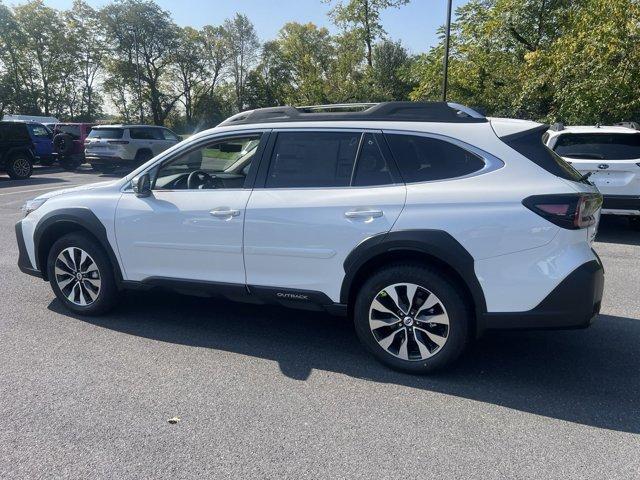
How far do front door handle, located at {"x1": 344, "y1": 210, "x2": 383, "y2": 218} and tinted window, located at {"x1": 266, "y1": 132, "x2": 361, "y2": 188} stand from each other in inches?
9.8

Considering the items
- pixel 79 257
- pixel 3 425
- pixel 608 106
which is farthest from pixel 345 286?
pixel 608 106

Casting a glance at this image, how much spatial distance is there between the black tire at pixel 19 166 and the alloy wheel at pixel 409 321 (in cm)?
1721

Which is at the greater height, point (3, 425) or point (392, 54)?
point (392, 54)

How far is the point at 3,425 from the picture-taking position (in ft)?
9.64

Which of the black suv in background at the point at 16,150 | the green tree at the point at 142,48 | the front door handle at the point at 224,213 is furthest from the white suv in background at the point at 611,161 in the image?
the green tree at the point at 142,48

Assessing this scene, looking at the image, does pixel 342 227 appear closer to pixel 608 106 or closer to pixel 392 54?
pixel 608 106

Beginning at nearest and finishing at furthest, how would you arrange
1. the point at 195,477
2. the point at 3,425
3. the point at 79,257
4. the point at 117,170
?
the point at 195,477, the point at 3,425, the point at 79,257, the point at 117,170

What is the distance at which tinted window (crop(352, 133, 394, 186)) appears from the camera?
11.7 feet

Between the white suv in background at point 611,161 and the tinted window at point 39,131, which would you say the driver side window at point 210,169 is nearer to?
the white suv in background at point 611,161

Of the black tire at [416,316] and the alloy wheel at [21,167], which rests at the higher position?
the alloy wheel at [21,167]

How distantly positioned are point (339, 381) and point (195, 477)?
1232 millimetres

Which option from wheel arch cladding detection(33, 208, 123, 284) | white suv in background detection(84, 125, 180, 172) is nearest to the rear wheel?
white suv in background detection(84, 125, 180, 172)

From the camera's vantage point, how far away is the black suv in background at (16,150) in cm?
1645

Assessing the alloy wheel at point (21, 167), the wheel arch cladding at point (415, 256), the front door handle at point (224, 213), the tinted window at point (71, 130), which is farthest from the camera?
the tinted window at point (71, 130)
